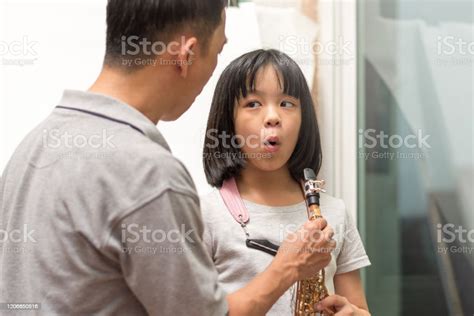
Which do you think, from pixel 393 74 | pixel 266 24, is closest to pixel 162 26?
pixel 266 24

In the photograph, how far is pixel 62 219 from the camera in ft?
3.17

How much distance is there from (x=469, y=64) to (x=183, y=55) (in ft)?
A: 3.89

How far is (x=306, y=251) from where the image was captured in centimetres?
124

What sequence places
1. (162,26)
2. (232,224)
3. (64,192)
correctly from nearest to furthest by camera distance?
(64,192) < (162,26) < (232,224)

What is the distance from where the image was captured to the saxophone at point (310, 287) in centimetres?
144

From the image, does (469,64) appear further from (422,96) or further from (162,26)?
(162,26)

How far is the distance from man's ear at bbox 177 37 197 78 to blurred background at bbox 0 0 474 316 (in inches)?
28.7

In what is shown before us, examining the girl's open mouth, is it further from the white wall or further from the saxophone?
the white wall

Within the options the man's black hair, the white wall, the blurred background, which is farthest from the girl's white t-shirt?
the white wall

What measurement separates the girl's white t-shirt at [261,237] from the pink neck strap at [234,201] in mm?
11

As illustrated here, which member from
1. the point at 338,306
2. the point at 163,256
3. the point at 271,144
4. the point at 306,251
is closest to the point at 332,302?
the point at 338,306

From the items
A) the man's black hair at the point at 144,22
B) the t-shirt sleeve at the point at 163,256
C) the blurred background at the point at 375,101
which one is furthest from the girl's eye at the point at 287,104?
the t-shirt sleeve at the point at 163,256

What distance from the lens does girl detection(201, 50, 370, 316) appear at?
1.45 metres

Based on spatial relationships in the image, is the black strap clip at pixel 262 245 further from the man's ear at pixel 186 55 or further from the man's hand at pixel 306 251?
the man's ear at pixel 186 55
